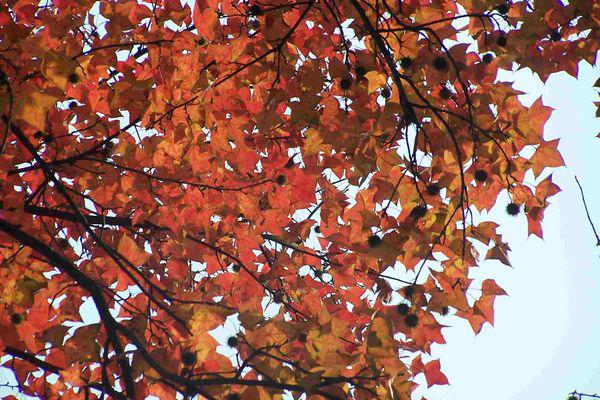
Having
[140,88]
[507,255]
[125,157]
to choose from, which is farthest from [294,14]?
[507,255]

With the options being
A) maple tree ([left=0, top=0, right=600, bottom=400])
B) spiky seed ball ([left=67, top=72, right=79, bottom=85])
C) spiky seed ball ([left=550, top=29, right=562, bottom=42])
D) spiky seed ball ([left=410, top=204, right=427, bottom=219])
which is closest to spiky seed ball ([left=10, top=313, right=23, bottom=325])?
maple tree ([left=0, top=0, right=600, bottom=400])

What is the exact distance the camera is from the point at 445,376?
12.1 ft

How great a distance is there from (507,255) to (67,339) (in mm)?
2536

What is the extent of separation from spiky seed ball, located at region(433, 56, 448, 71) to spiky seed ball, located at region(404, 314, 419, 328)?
4.81ft

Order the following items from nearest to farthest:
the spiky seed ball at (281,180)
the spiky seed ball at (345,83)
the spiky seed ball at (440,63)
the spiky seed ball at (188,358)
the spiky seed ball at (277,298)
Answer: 1. the spiky seed ball at (188,358)
2. the spiky seed ball at (440,63)
3. the spiky seed ball at (345,83)
4. the spiky seed ball at (277,298)
5. the spiky seed ball at (281,180)

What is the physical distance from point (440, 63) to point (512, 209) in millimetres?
1188

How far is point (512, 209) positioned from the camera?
13.6 feet

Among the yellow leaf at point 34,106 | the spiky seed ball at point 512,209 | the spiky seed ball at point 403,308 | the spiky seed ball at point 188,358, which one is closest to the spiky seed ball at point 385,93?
the spiky seed ball at point 512,209

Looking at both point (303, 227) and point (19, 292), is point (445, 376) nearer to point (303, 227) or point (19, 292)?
point (303, 227)

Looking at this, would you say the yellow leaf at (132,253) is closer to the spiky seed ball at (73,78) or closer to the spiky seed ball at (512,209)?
the spiky seed ball at (73,78)

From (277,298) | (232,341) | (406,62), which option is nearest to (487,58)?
(406,62)

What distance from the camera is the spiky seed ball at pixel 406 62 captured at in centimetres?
384

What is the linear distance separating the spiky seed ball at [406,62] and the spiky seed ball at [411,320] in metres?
1.52

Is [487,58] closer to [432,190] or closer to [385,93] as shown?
[385,93]
